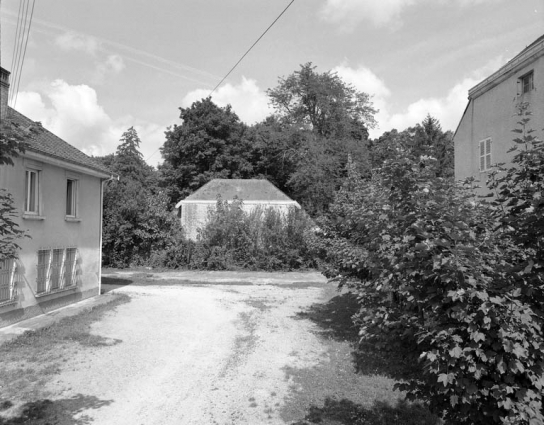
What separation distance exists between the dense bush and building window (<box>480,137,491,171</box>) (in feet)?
41.4

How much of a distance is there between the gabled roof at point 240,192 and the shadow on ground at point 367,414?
84.4 feet

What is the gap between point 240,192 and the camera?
108 ft

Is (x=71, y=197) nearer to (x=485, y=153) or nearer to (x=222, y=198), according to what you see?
(x=485, y=153)

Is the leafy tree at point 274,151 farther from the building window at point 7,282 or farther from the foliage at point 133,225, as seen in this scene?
the building window at point 7,282

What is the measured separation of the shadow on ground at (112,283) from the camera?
17.4m

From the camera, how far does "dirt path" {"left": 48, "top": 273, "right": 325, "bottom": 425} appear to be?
5781mm

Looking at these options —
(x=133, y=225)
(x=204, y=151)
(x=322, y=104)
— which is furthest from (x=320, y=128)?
(x=133, y=225)

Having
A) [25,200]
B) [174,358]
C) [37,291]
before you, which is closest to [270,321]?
[174,358]

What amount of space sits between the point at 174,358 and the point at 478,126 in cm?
1506

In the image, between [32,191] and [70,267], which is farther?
[70,267]

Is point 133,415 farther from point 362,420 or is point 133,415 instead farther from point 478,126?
point 478,126

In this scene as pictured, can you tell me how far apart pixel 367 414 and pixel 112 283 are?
16.6 m

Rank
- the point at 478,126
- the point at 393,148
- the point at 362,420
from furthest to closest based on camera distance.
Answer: the point at 478,126 → the point at 362,420 → the point at 393,148

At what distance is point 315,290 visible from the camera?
19266 mm
